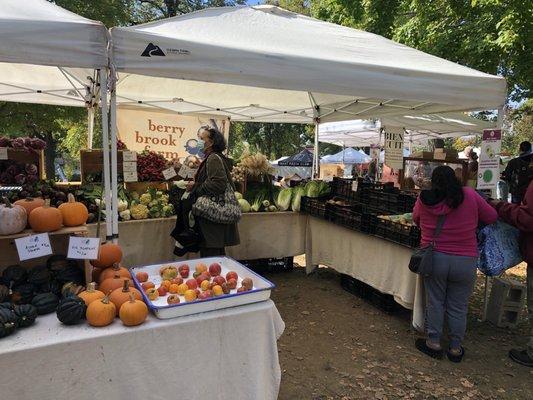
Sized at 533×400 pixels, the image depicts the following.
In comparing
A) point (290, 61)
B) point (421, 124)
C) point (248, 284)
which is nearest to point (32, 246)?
point (248, 284)

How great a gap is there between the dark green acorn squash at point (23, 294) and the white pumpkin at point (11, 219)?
0.34m

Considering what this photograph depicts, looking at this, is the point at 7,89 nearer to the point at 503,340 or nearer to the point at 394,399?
the point at 394,399

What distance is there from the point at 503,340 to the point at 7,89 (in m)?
7.41

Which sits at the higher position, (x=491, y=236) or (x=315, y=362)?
(x=491, y=236)

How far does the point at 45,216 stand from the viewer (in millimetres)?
2383

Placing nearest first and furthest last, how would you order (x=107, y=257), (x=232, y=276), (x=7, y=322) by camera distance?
(x=7, y=322) < (x=232, y=276) < (x=107, y=257)

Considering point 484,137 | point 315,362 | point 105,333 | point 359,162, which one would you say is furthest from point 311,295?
point 359,162

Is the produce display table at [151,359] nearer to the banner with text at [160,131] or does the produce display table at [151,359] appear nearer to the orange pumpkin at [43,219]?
the orange pumpkin at [43,219]

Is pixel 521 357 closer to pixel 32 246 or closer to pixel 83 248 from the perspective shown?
pixel 83 248

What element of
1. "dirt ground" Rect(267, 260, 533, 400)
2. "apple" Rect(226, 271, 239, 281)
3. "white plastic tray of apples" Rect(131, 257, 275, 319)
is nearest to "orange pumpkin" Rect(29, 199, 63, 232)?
"white plastic tray of apples" Rect(131, 257, 275, 319)

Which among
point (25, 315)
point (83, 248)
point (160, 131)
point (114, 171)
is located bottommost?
point (25, 315)

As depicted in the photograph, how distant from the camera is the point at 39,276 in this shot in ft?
7.52

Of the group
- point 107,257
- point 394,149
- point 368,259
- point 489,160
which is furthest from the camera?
point 394,149

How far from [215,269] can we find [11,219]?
1.25 metres
